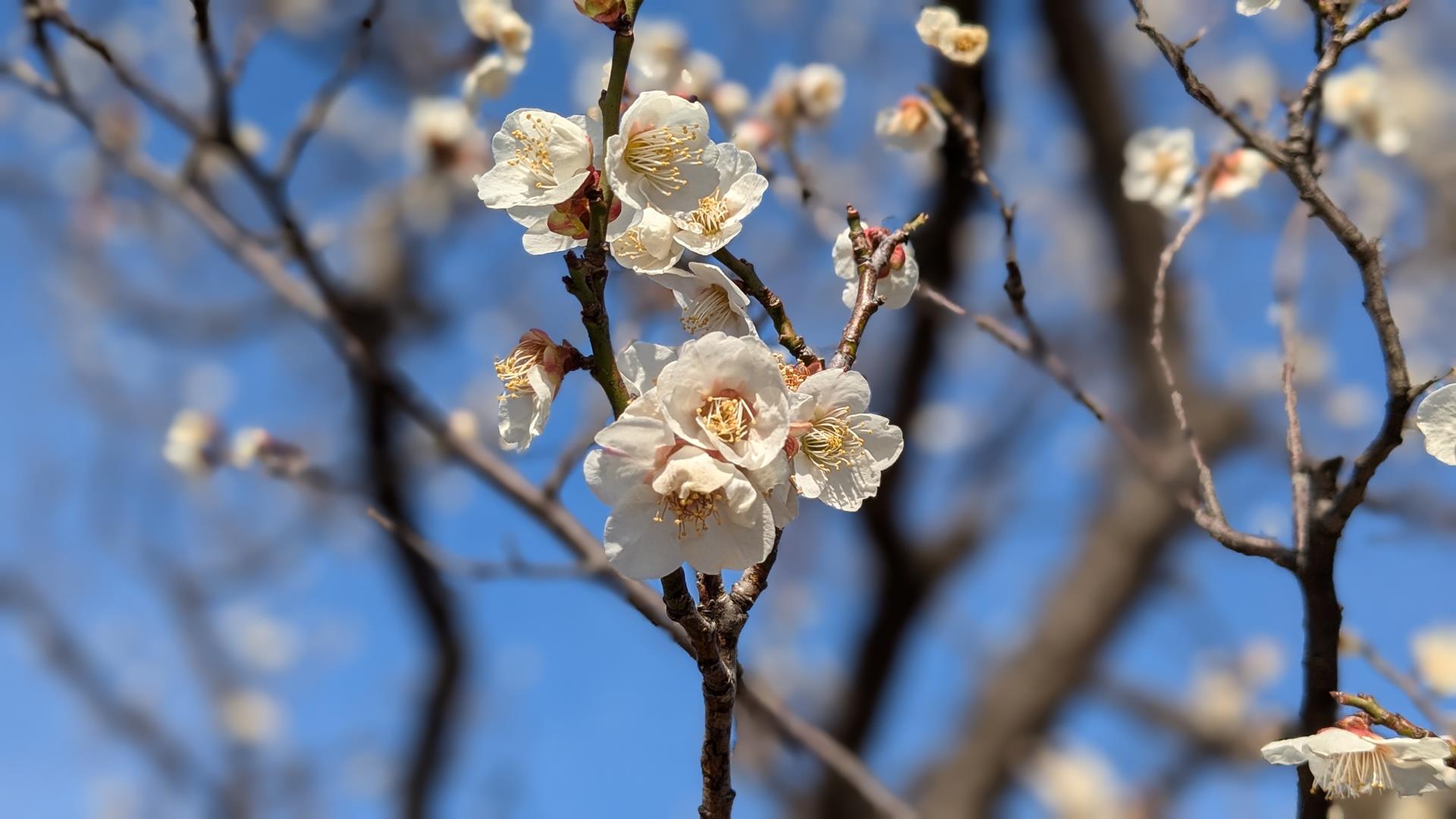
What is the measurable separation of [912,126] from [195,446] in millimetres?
1710

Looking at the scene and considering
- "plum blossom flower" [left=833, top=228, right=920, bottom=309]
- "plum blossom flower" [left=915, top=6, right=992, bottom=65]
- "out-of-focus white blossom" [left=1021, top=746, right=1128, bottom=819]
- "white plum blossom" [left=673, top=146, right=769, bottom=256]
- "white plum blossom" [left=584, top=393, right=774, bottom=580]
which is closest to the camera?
"white plum blossom" [left=584, top=393, right=774, bottom=580]

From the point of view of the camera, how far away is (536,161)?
81cm

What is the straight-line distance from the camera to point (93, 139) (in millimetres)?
1839

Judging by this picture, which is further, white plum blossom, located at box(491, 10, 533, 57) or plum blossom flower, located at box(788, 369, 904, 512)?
white plum blossom, located at box(491, 10, 533, 57)

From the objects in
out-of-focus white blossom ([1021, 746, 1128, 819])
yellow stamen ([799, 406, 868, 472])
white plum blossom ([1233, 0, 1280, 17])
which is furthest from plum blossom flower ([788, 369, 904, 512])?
out-of-focus white blossom ([1021, 746, 1128, 819])

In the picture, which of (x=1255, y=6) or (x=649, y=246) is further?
(x=1255, y=6)

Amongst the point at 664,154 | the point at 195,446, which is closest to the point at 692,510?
the point at 664,154

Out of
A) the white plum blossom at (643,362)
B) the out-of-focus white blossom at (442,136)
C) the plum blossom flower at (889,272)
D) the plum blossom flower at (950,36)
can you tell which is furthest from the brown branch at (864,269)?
the out-of-focus white blossom at (442,136)

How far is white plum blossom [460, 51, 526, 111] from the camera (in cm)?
151

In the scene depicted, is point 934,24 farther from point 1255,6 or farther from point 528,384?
point 528,384

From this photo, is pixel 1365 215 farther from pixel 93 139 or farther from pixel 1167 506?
pixel 93 139

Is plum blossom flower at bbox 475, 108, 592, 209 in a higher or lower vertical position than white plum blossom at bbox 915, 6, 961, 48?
lower

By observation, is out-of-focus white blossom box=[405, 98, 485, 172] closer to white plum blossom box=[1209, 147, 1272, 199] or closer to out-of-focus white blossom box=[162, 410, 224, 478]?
out-of-focus white blossom box=[162, 410, 224, 478]

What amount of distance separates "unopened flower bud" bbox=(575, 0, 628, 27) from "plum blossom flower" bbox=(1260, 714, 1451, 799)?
0.77 meters
